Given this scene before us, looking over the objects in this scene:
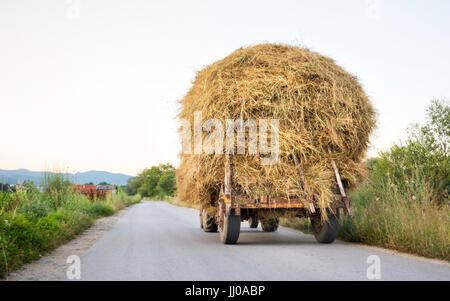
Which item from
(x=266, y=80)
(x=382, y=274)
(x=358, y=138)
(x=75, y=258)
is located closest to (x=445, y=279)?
(x=382, y=274)

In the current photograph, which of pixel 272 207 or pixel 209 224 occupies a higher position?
pixel 272 207

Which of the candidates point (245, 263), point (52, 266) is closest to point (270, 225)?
point (245, 263)

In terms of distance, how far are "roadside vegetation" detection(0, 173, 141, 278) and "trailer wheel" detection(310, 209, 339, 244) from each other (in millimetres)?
5419

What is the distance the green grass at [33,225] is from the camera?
607 centimetres

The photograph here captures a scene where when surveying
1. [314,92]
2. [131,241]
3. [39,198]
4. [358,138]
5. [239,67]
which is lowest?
[131,241]

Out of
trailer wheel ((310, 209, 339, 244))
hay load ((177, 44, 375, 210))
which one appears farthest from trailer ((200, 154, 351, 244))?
hay load ((177, 44, 375, 210))

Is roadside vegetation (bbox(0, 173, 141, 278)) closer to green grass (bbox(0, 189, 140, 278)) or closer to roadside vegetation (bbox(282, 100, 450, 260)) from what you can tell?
green grass (bbox(0, 189, 140, 278))

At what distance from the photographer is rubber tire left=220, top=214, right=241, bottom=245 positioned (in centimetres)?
835

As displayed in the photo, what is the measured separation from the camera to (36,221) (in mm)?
8898

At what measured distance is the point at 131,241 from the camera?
938 centimetres

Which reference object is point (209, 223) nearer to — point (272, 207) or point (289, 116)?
point (272, 207)

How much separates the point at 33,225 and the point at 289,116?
537 centimetres

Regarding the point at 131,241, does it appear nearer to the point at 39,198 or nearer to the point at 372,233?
the point at 39,198

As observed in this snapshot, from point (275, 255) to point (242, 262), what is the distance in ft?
3.21
